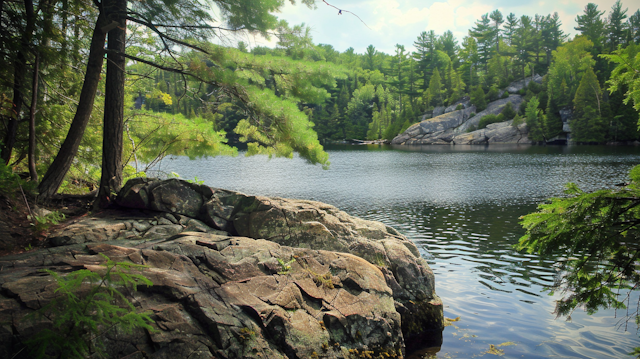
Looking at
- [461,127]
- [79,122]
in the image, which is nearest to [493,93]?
[461,127]

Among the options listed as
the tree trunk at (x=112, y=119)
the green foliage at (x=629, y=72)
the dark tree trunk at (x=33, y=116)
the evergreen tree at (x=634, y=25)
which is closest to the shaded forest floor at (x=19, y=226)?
the dark tree trunk at (x=33, y=116)

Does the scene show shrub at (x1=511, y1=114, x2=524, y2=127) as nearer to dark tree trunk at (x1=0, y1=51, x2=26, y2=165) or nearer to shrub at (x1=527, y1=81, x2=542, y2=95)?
shrub at (x1=527, y1=81, x2=542, y2=95)

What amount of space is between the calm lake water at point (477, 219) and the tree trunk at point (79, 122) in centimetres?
764

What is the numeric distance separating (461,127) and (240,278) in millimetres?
74611

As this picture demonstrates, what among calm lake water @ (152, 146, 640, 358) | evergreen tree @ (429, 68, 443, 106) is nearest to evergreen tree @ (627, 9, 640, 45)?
evergreen tree @ (429, 68, 443, 106)

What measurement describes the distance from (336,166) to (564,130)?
44.8m

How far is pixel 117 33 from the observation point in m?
7.35

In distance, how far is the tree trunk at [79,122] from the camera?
6.89 m

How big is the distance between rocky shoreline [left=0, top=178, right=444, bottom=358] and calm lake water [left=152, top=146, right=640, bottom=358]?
66.0 inches

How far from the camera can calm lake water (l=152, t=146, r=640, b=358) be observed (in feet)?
22.8

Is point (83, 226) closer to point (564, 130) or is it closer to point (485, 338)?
point (485, 338)

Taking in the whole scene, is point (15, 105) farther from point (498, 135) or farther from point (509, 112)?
point (509, 112)

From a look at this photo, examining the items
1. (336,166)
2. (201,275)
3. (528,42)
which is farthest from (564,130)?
(201,275)

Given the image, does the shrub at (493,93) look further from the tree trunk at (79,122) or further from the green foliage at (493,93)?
the tree trunk at (79,122)
